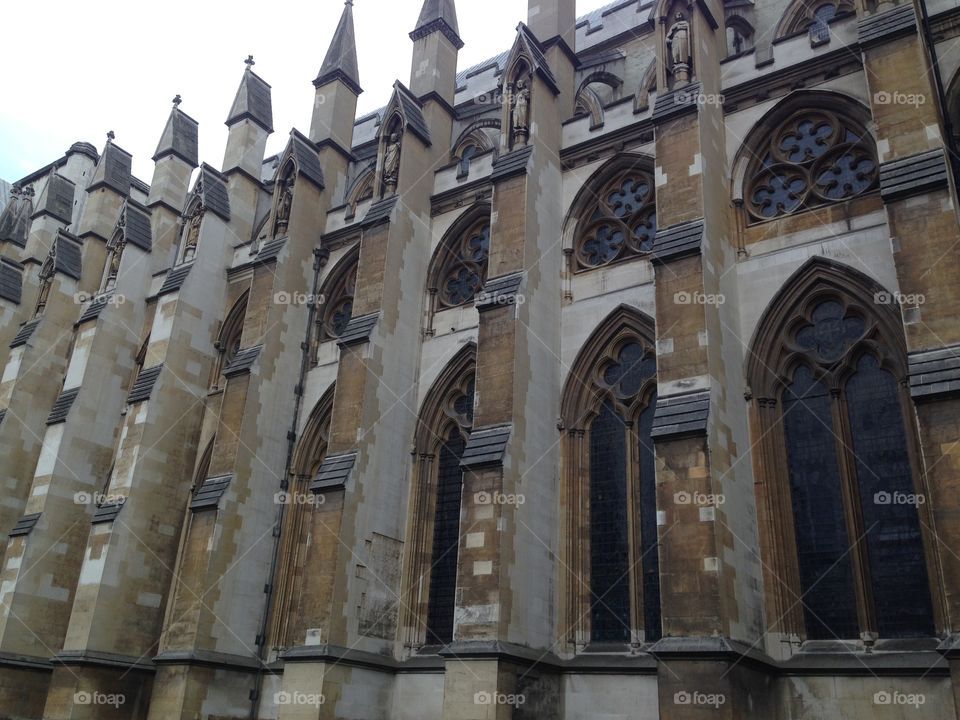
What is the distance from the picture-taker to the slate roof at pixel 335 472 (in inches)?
599

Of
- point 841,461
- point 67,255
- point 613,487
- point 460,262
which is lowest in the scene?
point 841,461

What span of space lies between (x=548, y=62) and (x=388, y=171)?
13.7ft

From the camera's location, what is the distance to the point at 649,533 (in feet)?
45.6

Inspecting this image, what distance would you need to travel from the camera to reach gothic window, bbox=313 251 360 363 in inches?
796

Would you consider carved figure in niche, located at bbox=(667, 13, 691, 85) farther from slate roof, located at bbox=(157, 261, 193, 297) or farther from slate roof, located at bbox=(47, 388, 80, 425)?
slate roof, located at bbox=(47, 388, 80, 425)

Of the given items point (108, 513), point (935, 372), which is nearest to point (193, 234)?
point (108, 513)

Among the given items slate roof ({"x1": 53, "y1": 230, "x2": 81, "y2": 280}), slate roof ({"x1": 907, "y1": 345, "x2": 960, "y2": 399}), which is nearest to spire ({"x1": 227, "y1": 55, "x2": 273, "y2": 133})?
slate roof ({"x1": 53, "y1": 230, "x2": 81, "y2": 280})

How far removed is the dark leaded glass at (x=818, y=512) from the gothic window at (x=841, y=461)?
0.6 inches

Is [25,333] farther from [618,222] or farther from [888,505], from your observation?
[888,505]

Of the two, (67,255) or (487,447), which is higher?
(67,255)

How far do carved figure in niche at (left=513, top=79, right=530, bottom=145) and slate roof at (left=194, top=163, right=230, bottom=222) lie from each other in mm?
9088

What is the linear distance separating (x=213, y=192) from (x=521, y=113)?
9578mm

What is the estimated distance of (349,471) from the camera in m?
15.3

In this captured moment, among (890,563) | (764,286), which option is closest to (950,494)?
(890,563)
